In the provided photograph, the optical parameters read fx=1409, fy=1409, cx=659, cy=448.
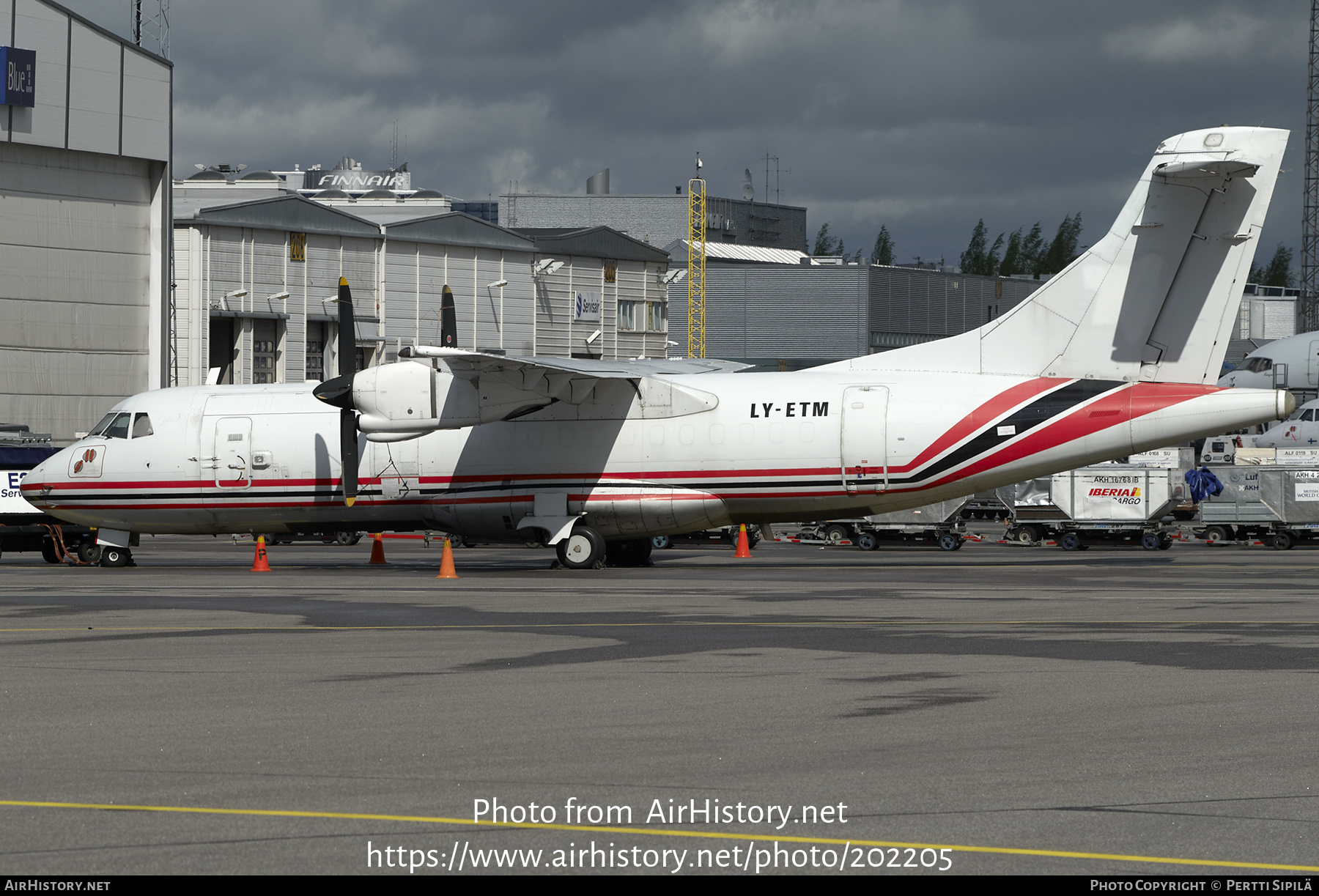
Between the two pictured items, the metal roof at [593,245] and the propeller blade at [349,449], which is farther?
the metal roof at [593,245]

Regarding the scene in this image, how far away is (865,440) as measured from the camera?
26.6 m

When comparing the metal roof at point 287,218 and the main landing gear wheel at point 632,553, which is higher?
the metal roof at point 287,218

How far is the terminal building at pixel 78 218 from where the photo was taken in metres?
53.5

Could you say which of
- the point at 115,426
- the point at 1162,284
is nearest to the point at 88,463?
the point at 115,426

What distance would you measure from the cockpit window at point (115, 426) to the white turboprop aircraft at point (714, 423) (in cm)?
5

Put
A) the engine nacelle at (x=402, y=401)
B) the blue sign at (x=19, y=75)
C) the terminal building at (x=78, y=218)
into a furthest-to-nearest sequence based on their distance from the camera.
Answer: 1. the terminal building at (x=78, y=218)
2. the blue sign at (x=19, y=75)
3. the engine nacelle at (x=402, y=401)

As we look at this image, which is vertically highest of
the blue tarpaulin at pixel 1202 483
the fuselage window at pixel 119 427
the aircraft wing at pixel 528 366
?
the aircraft wing at pixel 528 366

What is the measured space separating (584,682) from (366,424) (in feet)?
52.8

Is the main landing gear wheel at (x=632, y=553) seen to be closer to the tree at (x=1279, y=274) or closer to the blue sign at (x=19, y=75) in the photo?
the blue sign at (x=19, y=75)

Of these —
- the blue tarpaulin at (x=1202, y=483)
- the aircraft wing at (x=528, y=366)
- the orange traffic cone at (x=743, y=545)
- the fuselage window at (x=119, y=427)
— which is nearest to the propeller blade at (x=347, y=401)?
the aircraft wing at (x=528, y=366)

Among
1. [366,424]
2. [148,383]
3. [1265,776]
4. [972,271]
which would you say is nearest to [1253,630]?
[1265,776]

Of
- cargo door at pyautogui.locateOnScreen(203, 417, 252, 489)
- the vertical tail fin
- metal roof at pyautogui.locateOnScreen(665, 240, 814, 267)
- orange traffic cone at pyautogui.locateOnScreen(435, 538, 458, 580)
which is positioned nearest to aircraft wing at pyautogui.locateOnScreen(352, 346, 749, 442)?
orange traffic cone at pyautogui.locateOnScreen(435, 538, 458, 580)

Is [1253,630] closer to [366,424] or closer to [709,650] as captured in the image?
[709,650]

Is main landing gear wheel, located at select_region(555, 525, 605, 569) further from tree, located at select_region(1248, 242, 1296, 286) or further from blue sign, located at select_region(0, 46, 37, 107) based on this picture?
tree, located at select_region(1248, 242, 1296, 286)
